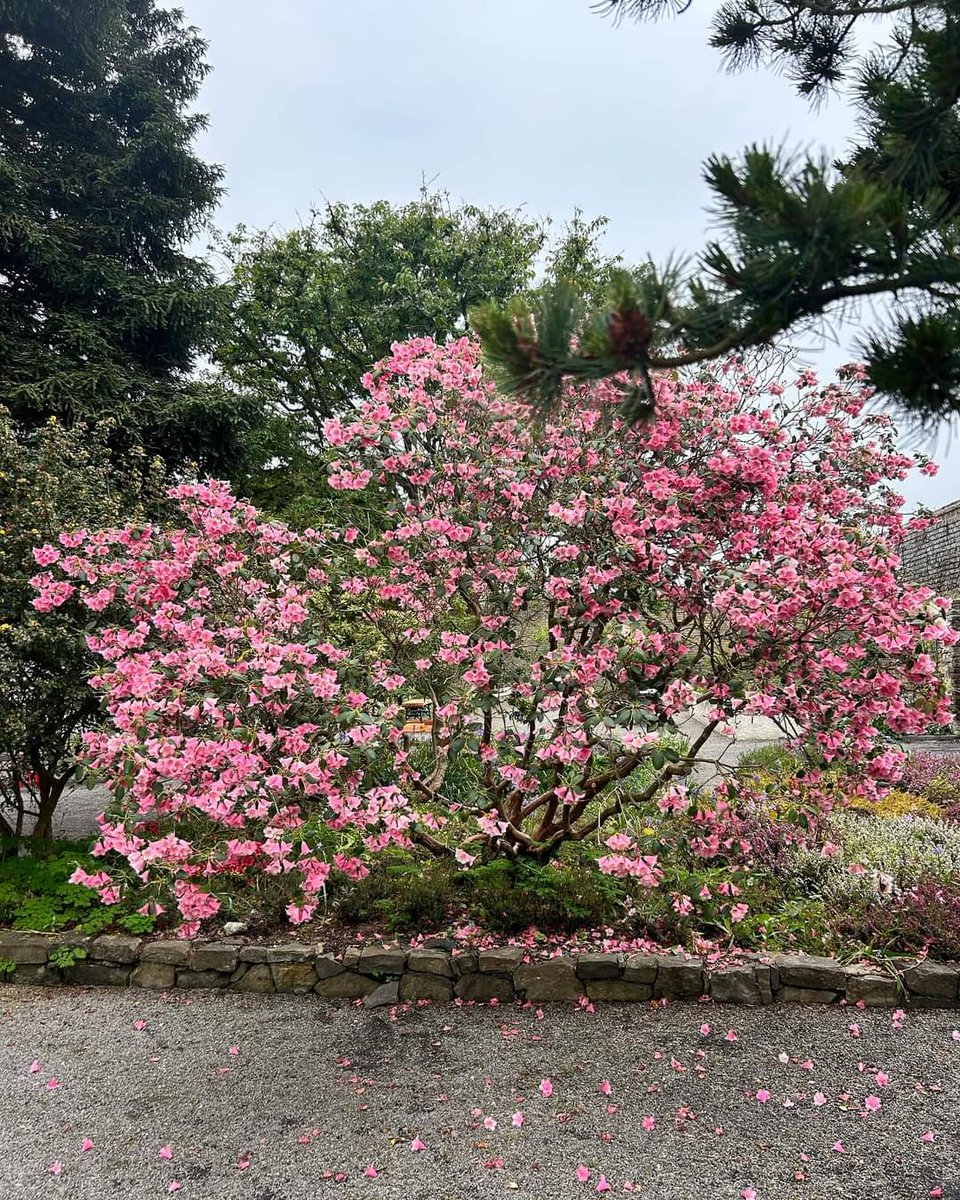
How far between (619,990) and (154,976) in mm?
2319

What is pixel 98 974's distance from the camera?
3.65 metres

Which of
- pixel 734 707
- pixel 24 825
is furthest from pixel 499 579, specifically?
pixel 24 825

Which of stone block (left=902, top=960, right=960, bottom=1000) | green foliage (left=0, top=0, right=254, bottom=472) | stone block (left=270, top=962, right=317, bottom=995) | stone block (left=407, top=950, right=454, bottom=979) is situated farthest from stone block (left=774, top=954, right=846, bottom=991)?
green foliage (left=0, top=0, right=254, bottom=472)

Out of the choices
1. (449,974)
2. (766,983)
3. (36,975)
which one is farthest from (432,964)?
(36,975)

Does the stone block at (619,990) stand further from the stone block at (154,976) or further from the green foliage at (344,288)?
the green foliage at (344,288)

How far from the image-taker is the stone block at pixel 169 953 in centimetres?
359

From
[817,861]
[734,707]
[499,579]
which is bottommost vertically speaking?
[817,861]

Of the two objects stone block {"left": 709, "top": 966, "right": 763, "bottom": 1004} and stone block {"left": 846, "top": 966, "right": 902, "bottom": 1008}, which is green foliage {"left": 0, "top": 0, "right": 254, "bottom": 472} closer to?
stone block {"left": 709, "top": 966, "right": 763, "bottom": 1004}

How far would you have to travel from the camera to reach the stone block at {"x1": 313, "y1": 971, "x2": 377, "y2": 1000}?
3447 mm

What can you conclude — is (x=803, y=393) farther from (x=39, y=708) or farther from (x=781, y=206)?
(x=39, y=708)

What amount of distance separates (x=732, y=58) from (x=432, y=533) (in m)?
2.55

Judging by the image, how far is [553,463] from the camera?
348cm

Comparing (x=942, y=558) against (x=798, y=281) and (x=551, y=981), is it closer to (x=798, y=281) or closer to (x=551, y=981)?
(x=551, y=981)

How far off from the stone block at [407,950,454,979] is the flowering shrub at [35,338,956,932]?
502 millimetres
